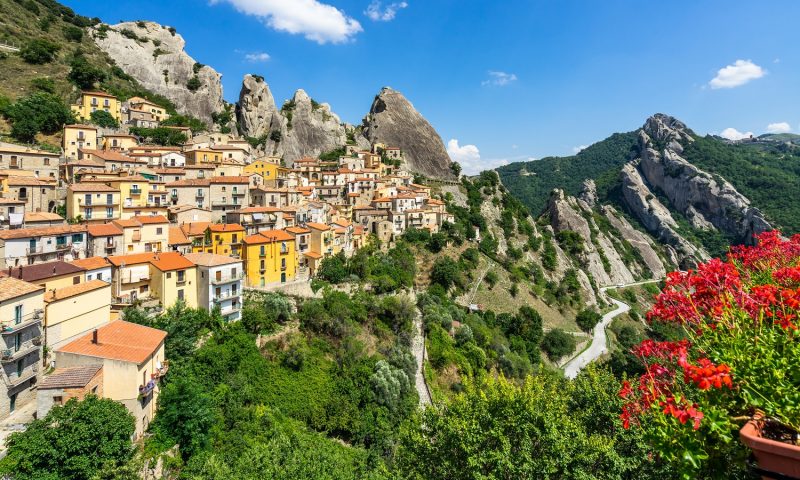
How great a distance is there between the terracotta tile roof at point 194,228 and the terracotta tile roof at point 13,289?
1575cm

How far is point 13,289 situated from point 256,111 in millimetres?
72910

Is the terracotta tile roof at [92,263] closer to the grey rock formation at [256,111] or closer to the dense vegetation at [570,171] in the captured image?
the grey rock formation at [256,111]

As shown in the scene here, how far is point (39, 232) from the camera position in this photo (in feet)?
83.0

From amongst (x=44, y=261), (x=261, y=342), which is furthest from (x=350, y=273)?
(x=44, y=261)

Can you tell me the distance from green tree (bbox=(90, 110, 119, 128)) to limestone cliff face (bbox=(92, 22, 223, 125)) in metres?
22.6

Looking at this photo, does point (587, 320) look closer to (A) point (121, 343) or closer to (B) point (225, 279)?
(B) point (225, 279)

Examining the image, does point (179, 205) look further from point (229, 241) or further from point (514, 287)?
point (514, 287)

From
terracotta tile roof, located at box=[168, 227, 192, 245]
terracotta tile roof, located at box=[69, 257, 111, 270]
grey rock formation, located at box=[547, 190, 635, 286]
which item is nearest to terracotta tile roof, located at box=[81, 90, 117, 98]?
terracotta tile roof, located at box=[168, 227, 192, 245]

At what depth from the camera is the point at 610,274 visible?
87.8m

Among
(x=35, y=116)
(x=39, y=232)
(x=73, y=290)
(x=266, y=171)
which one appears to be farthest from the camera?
(x=266, y=171)

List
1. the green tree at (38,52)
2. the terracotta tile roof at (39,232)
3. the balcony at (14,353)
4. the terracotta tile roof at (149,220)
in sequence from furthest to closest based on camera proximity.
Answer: the green tree at (38,52) → the terracotta tile roof at (149,220) → the terracotta tile roof at (39,232) → the balcony at (14,353)

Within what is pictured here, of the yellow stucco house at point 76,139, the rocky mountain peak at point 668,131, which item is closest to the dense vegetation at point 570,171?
the rocky mountain peak at point 668,131

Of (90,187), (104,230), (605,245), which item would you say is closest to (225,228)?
(104,230)

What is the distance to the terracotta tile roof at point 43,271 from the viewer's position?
21.3 m
